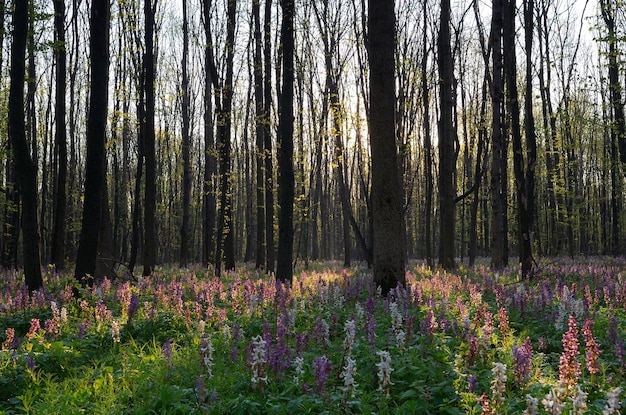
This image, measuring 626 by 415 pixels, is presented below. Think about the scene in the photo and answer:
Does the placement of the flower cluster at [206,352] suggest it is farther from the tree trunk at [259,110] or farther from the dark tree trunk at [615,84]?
the dark tree trunk at [615,84]

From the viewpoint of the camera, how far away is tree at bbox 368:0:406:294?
9.11 m

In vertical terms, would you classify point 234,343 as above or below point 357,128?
below

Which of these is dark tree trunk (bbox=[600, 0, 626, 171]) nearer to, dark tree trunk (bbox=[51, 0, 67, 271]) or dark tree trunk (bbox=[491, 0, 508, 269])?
dark tree trunk (bbox=[491, 0, 508, 269])

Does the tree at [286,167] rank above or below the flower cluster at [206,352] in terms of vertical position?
above

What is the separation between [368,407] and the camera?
12.0ft

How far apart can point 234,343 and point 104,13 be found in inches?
333

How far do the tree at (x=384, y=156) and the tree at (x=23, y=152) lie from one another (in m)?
7.96

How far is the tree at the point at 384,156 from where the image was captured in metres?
9.11

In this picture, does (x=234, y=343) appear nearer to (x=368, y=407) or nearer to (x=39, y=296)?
(x=368, y=407)

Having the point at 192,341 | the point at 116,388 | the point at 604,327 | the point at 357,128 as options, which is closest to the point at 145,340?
the point at 192,341

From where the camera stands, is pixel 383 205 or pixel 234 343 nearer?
pixel 234 343

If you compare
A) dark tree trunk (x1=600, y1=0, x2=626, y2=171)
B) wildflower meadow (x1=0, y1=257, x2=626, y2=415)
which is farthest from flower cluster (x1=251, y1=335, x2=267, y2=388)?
dark tree trunk (x1=600, y1=0, x2=626, y2=171)

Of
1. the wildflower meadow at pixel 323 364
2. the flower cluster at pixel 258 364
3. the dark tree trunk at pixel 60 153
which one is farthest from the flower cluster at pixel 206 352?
the dark tree trunk at pixel 60 153

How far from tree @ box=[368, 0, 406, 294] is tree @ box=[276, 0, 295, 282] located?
10.5ft
